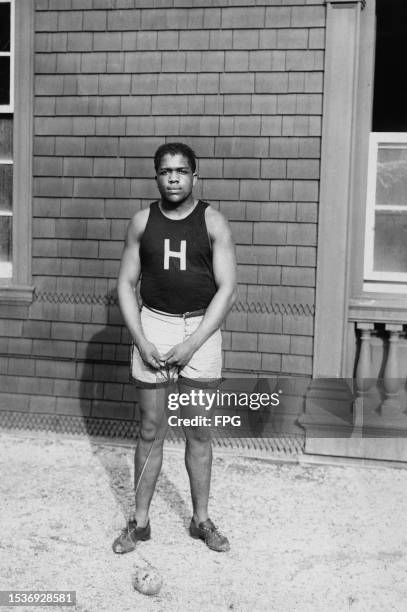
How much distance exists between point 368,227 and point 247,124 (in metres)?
1.06

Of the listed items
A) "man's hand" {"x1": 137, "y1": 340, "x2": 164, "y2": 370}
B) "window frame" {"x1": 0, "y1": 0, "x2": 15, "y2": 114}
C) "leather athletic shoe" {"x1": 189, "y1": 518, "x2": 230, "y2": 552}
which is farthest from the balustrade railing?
"window frame" {"x1": 0, "y1": 0, "x2": 15, "y2": 114}

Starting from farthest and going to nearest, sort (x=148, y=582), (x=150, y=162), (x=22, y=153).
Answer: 1. (x=22, y=153)
2. (x=150, y=162)
3. (x=148, y=582)

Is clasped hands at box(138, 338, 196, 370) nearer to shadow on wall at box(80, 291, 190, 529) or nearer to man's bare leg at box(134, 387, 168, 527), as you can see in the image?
man's bare leg at box(134, 387, 168, 527)

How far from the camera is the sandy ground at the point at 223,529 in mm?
3506

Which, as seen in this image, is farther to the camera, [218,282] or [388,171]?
[388,171]

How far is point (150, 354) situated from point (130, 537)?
0.92 metres

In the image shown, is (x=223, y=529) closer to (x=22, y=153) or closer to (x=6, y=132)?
(x=22, y=153)

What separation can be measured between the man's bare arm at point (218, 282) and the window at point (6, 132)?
2.50 meters

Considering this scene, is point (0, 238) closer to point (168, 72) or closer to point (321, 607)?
point (168, 72)

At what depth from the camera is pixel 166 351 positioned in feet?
12.5

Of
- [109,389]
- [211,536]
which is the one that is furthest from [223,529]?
[109,389]

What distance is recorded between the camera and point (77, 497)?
15.3 ft

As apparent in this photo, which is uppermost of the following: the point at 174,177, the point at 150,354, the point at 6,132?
the point at 6,132

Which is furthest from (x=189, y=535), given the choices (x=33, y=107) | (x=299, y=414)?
(x=33, y=107)
